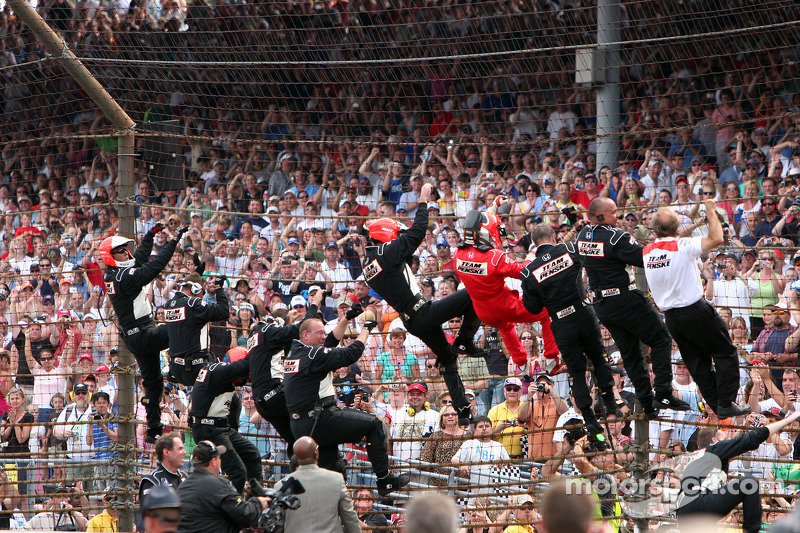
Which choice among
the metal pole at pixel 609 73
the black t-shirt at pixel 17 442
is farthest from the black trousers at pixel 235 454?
the metal pole at pixel 609 73

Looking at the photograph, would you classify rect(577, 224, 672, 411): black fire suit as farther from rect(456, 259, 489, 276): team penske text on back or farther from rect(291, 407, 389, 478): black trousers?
rect(291, 407, 389, 478): black trousers

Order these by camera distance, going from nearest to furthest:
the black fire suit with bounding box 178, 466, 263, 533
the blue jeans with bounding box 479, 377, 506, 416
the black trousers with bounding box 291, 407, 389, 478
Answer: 1. the black fire suit with bounding box 178, 466, 263, 533
2. the black trousers with bounding box 291, 407, 389, 478
3. the blue jeans with bounding box 479, 377, 506, 416

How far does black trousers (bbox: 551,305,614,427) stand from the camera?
8.48 metres

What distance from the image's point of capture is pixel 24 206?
1559 centimetres

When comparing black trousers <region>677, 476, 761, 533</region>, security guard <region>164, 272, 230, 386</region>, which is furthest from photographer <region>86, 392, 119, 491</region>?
black trousers <region>677, 476, 761, 533</region>

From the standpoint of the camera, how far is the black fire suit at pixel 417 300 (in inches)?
356

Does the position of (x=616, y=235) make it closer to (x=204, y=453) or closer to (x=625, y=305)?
(x=625, y=305)

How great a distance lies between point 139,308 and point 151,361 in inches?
21.0

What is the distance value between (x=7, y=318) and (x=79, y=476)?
407cm

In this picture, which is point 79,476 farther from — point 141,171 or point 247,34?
point 247,34

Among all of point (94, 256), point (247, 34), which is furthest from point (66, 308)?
point (247, 34)

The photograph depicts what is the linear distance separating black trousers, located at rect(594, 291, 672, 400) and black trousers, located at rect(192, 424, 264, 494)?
349cm

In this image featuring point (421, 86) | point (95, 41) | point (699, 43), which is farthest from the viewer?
point (421, 86)

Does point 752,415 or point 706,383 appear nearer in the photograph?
point 706,383
